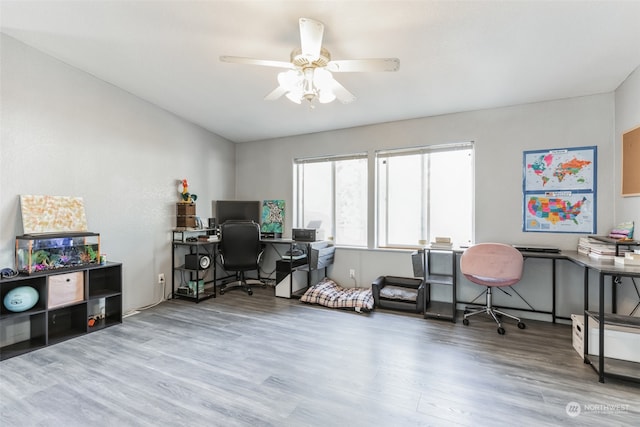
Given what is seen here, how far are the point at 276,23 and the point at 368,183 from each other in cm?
254

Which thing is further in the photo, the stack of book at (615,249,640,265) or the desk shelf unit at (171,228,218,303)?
the desk shelf unit at (171,228,218,303)

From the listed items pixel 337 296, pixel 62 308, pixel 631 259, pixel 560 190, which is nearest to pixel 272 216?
pixel 337 296

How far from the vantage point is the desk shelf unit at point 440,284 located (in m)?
3.27

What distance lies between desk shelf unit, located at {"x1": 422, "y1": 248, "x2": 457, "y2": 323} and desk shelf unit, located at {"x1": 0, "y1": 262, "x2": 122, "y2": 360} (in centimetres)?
344

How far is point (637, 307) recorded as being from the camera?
272 cm

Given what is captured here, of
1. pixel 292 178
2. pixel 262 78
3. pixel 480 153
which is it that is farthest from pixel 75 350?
pixel 480 153

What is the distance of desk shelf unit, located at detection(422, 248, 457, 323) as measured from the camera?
3273 mm

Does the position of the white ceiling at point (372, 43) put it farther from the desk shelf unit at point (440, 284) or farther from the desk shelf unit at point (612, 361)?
the desk shelf unit at point (612, 361)

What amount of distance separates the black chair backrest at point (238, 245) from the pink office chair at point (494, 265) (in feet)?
9.22

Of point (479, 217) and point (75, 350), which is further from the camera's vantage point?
point (479, 217)

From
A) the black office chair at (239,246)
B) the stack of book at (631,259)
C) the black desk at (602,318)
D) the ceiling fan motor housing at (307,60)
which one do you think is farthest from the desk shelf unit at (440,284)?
the black office chair at (239,246)

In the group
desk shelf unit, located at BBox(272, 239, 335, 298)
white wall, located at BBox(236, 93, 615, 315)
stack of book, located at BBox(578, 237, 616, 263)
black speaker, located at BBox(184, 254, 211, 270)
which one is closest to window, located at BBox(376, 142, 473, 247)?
white wall, located at BBox(236, 93, 615, 315)

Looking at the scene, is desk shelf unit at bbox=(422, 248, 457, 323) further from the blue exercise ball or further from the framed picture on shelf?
the blue exercise ball

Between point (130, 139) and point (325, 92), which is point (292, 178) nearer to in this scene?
point (130, 139)
